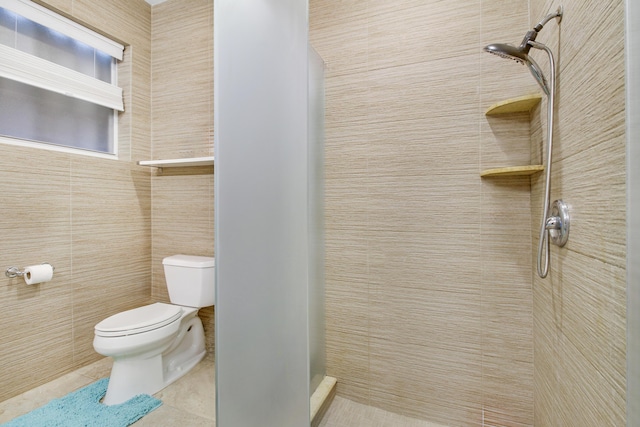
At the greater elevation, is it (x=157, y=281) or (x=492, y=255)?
(x=492, y=255)

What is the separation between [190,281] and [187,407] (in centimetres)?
70

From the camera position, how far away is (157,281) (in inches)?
86.9

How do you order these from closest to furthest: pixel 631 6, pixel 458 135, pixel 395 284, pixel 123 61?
pixel 631 6 → pixel 458 135 → pixel 395 284 → pixel 123 61

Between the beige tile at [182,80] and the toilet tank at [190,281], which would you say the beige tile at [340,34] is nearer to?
the beige tile at [182,80]

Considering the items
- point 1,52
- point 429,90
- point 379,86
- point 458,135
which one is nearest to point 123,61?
point 1,52

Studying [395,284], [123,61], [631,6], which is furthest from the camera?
[123,61]

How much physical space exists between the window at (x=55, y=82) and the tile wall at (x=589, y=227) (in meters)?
2.59

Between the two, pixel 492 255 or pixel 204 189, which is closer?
pixel 492 255

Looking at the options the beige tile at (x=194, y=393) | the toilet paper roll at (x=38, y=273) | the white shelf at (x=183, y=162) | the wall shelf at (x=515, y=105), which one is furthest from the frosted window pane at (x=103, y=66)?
the wall shelf at (x=515, y=105)

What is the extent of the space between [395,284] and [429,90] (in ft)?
3.27

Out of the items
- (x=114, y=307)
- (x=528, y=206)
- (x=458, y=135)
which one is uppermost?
(x=458, y=135)

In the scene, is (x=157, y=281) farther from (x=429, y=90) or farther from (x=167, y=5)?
(x=429, y=90)

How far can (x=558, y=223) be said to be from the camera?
928 mm

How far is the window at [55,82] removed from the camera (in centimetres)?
159
